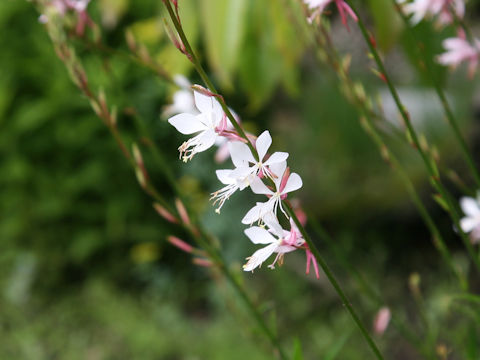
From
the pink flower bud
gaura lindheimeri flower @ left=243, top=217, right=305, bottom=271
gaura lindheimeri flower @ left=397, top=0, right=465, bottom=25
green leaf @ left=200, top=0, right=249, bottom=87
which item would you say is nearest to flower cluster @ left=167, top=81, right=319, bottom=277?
gaura lindheimeri flower @ left=243, top=217, right=305, bottom=271

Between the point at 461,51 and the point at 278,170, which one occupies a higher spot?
the point at 278,170

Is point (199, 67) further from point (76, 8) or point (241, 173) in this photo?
point (76, 8)

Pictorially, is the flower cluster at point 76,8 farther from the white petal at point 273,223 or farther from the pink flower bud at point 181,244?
the white petal at point 273,223

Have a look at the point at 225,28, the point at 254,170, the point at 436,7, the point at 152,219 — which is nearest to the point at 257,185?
the point at 254,170

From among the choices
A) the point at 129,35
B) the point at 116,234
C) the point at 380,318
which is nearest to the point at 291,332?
the point at 116,234

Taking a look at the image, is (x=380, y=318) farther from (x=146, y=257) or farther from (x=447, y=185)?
(x=146, y=257)

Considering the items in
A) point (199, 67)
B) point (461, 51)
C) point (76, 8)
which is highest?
point (76, 8)
